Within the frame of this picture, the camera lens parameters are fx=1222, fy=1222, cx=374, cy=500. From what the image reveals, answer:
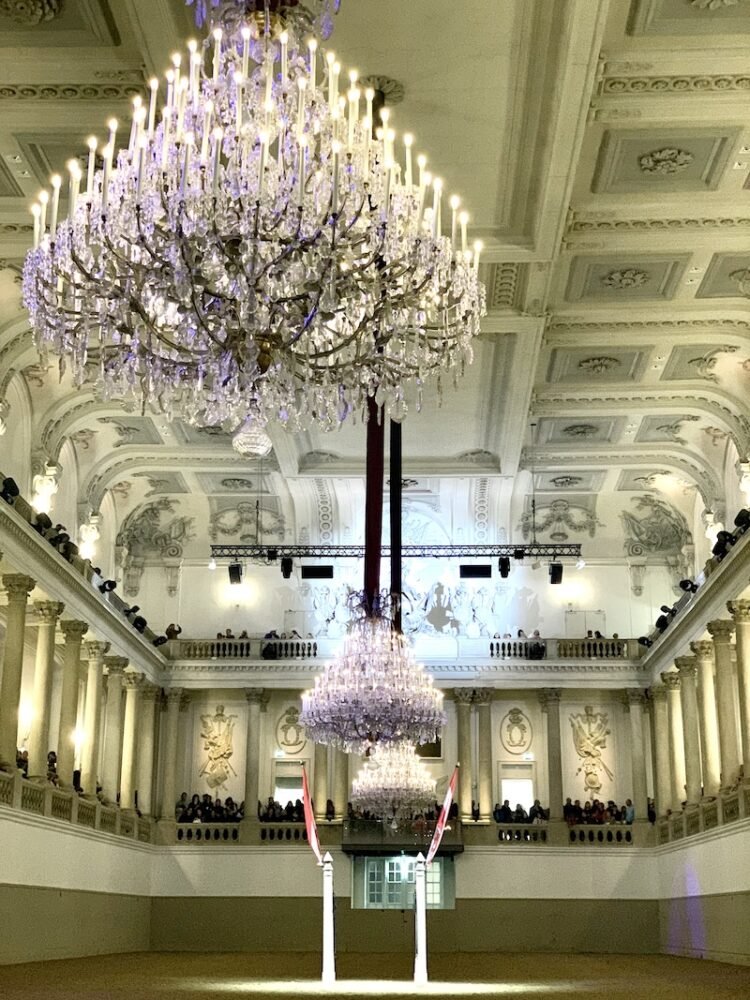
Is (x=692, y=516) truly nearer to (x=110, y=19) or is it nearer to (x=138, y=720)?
(x=138, y=720)

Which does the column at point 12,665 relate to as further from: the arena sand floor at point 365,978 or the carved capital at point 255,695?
the carved capital at point 255,695

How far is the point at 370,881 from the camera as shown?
3058 centimetres

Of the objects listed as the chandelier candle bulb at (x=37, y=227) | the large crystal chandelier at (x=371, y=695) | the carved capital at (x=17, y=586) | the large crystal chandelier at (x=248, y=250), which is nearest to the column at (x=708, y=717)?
the large crystal chandelier at (x=371, y=695)

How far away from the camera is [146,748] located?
3150cm

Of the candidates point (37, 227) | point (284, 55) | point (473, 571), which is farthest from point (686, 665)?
point (284, 55)

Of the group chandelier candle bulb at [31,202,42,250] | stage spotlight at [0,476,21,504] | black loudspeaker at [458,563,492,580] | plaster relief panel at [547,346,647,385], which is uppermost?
plaster relief panel at [547,346,647,385]

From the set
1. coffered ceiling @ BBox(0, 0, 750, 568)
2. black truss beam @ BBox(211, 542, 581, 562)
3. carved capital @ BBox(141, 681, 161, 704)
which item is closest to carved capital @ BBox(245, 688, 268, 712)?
carved capital @ BBox(141, 681, 161, 704)

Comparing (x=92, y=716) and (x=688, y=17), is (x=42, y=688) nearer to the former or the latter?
(x=92, y=716)

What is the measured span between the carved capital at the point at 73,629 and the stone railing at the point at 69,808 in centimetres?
310

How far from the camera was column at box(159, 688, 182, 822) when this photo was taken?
31359 mm

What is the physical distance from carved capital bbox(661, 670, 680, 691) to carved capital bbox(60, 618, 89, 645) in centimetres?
1411

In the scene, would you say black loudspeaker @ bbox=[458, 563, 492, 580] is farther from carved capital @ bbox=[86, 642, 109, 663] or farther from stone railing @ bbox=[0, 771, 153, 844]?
stone railing @ bbox=[0, 771, 153, 844]

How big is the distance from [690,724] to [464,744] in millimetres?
6194

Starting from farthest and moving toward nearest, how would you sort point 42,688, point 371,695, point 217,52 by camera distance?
point 42,688 < point 371,695 < point 217,52
